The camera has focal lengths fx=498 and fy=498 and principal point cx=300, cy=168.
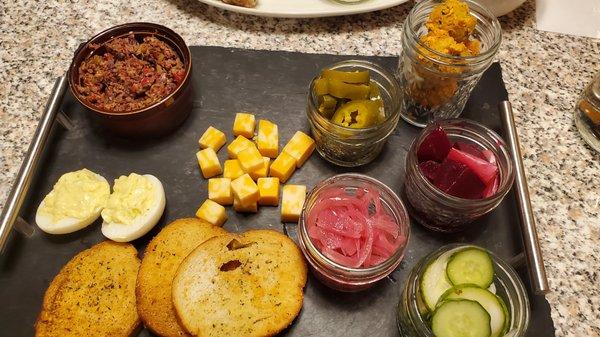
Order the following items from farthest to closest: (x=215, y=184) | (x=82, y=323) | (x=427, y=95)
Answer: (x=427, y=95)
(x=215, y=184)
(x=82, y=323)

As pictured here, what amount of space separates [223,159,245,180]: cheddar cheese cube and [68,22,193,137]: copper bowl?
279 millimetres

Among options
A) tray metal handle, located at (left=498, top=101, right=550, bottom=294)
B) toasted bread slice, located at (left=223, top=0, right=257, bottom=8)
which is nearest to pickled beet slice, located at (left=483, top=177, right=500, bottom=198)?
tray metal handle, located at (left=498, top=101, right=550, bottom=294)

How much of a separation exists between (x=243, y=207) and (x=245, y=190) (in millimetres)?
78

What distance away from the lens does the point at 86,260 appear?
5.15 ft

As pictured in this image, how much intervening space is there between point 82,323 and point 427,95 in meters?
1.36

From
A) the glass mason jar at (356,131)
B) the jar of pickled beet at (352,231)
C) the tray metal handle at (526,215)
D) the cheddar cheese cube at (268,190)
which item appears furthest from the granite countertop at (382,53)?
the cheddar cheese cube at (268,190)

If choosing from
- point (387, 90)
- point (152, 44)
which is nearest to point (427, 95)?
point (387, 90)

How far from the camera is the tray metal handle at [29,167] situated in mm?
1600

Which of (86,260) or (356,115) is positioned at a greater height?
(356,115)

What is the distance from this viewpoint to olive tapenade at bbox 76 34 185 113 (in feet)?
5.65

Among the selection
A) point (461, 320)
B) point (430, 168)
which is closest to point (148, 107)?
point (430, 168)

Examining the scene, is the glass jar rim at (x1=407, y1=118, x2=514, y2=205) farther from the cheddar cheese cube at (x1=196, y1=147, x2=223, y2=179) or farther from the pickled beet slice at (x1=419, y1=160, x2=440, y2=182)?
the cheddar cheese cube at (x1=196, y1=147, x2=223, y2=179)

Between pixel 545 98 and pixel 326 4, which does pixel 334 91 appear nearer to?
pixel 326 4

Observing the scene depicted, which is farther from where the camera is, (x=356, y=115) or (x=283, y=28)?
(x=283, y=28)
